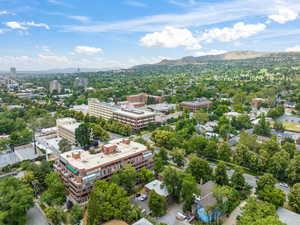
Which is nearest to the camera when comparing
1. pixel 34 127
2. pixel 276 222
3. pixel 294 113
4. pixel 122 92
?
pixel 276 222

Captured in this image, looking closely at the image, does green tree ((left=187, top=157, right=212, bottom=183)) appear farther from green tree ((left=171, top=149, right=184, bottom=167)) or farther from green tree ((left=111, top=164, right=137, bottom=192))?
green tree ((left=111, top=164, right=137, bottom=192))

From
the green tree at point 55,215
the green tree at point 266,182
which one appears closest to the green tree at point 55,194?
the green tree at point 55,215

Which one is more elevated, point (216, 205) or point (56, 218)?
point (216, 205)

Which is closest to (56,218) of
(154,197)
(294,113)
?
(154,197)

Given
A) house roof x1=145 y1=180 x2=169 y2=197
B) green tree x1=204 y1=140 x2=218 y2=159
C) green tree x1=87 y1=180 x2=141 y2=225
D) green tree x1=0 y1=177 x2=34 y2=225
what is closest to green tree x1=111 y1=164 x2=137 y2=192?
house roof x1=145 y1=180 x2=169 y2=197

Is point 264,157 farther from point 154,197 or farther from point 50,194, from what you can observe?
point 50,194

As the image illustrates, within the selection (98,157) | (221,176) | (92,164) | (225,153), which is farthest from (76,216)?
(225,153)
